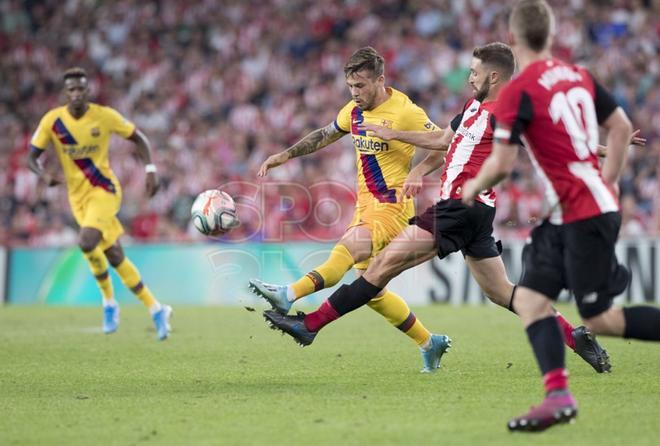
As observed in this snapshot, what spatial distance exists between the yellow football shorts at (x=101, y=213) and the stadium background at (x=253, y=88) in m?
5.89

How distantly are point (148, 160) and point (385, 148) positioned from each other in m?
4.34

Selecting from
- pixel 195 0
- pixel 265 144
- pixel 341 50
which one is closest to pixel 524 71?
pixel 265 144

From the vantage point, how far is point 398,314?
8656mm

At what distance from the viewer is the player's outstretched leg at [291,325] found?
7883mm

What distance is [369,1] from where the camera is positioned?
77.8 feet

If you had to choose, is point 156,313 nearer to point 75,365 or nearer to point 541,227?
point 75,365

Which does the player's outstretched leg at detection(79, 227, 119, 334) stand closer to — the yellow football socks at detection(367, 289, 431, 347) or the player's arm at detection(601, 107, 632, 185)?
the yellow football socks at detection(367, 289, 431, 347)

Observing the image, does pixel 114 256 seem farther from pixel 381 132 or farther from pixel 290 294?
pixel 381 132

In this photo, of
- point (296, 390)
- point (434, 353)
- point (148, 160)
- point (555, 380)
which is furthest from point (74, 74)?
point (555, 380)

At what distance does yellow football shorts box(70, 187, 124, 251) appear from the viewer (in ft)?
→ 39.9

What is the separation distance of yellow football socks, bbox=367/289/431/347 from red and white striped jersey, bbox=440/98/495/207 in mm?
991

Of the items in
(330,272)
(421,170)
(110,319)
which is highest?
(421,170)

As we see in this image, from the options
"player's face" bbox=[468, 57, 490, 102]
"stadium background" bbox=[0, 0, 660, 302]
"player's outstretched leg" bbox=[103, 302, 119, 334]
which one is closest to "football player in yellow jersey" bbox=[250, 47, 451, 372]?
"player's face" bbox=[468, 57, 490, 102]

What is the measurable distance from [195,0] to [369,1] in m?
4.54
